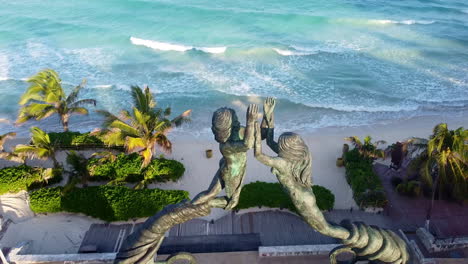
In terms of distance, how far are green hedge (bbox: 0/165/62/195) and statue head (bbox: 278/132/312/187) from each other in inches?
583

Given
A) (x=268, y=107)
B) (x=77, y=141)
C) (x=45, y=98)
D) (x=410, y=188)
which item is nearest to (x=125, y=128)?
(x=45, y=98)

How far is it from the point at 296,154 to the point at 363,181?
12.2 m

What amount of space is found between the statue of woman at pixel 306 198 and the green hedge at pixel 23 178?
1451 centimetres

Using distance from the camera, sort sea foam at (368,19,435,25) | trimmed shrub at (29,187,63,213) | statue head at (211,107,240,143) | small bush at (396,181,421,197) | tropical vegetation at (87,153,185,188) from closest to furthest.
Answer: statue head at (211,107,240,143), trimmed shrub at (29,187,63,213), small bush at (396,181,421,197), tropical vegetation at (87,153,185,188), sea foam at (368,19,435,25)

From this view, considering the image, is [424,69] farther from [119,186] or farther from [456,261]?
[119,186]

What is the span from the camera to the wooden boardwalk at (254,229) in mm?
16078

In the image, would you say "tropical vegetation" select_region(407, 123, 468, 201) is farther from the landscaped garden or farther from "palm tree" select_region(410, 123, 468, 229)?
the landscaped garden

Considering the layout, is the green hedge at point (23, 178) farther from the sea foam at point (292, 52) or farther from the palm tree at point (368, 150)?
the sea foam at point (292, 52)

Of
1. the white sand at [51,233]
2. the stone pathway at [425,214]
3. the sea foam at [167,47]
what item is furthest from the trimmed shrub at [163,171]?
the sea foam at [167,47]

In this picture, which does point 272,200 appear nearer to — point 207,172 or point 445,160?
point 207,172

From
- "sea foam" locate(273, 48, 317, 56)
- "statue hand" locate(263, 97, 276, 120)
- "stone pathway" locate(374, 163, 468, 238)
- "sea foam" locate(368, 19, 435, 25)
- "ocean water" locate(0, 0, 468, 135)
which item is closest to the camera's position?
"statue hand" locate(263, 97, 276, 120)

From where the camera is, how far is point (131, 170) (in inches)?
770

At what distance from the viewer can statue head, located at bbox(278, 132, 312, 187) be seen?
24.6 feet

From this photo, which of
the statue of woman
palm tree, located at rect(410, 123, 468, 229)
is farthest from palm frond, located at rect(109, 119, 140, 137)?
palm tree, located at rect(410, 123, 468, 229)
